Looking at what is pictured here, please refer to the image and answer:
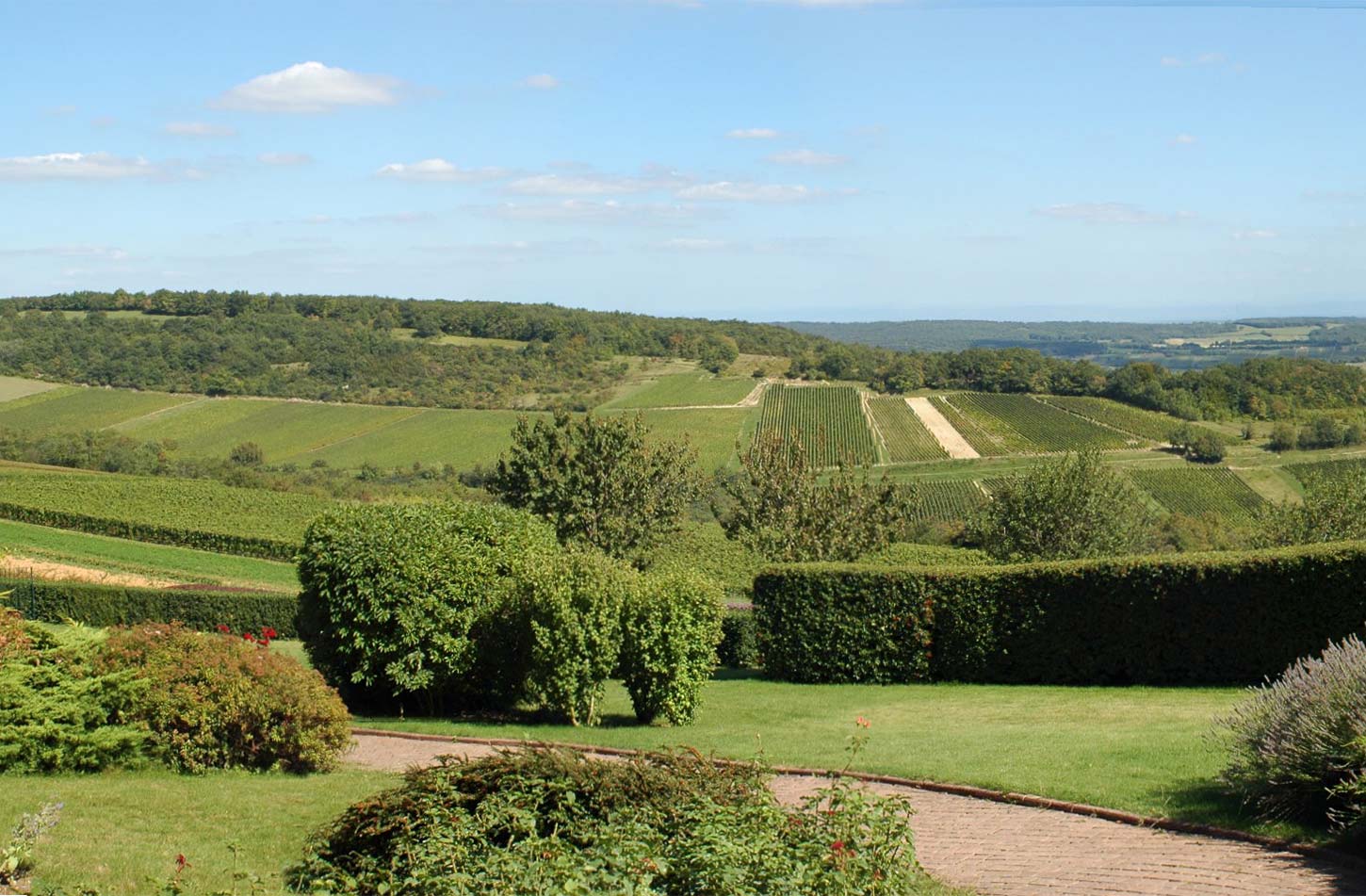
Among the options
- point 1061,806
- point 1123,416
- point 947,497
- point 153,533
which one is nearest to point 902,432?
point 947,497

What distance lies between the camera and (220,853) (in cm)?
820

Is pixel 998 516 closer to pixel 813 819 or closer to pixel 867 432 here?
pixel 813 819

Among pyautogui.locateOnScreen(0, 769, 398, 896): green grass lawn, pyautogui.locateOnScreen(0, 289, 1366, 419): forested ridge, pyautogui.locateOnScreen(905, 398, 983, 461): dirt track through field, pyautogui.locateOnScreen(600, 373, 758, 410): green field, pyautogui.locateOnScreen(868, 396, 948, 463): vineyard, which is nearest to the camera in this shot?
pyautogui.locateOnScreen(0, 769, 398, 896): green grass lawn

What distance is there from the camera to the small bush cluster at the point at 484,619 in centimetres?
1486

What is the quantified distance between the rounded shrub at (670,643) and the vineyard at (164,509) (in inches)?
1283

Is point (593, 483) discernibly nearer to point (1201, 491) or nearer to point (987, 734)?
point (987, 734)

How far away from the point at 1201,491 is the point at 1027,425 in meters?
17.2

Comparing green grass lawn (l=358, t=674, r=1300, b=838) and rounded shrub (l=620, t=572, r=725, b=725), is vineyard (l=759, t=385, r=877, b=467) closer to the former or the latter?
green grass lawn (l=358, t=674, r=1300, b=838)

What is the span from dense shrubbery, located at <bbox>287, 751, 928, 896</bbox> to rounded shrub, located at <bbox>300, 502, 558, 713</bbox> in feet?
25.0

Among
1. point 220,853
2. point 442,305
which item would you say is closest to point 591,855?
point 220,853

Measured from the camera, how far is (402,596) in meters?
15.5

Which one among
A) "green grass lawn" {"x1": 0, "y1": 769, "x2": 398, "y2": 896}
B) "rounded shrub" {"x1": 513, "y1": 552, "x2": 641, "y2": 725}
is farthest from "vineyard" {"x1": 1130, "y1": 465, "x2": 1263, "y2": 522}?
"green grass lawn" {"x1": 0, "y1": 769, "x2": 398, "y2": 896}

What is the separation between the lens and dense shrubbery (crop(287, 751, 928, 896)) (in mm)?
6402

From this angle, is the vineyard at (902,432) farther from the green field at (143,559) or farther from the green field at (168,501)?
the green field at (143,559)
